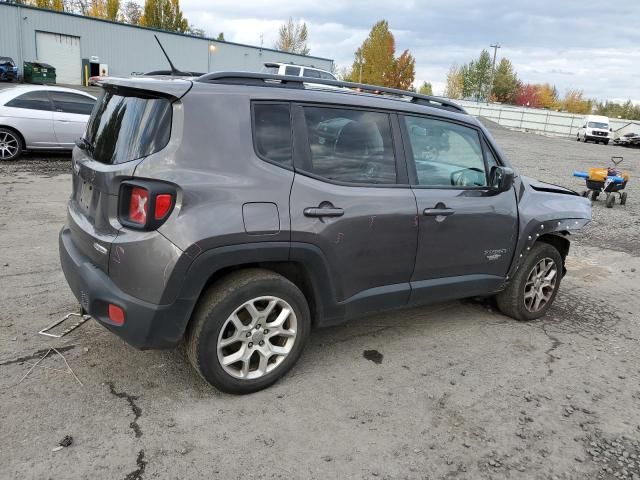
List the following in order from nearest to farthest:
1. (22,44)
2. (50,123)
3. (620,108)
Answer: (50,123) → (22,44) → (620,108)

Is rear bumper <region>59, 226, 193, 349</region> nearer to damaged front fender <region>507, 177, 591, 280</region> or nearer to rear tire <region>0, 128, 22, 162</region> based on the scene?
damaged front fender <region>507, 177, 591, 280</region>

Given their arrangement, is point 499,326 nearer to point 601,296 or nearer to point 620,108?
point 601,296

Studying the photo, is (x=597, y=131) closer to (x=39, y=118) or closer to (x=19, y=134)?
(x=39, y=118)

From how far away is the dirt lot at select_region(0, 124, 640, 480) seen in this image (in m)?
2.65

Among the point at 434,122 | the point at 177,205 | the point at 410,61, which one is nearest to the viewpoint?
the point at 177,205

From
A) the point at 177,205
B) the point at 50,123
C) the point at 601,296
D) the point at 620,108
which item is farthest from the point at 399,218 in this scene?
the point at 620,108

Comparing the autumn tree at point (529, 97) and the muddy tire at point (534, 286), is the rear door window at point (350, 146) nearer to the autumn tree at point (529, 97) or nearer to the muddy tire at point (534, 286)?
the muddy tire at point (534, 286)

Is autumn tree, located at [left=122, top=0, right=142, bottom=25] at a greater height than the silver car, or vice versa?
autumn tree, located at [left=122, top=0, right=142, bottom=25]

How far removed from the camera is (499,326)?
180 inches

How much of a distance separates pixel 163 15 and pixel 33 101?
60.7 m

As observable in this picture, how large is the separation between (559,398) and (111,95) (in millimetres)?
3495

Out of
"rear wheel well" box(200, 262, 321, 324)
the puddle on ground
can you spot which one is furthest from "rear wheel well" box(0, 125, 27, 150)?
the puddle on ground

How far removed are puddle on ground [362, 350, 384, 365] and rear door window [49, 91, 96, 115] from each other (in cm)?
924

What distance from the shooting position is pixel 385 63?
6781 cm
